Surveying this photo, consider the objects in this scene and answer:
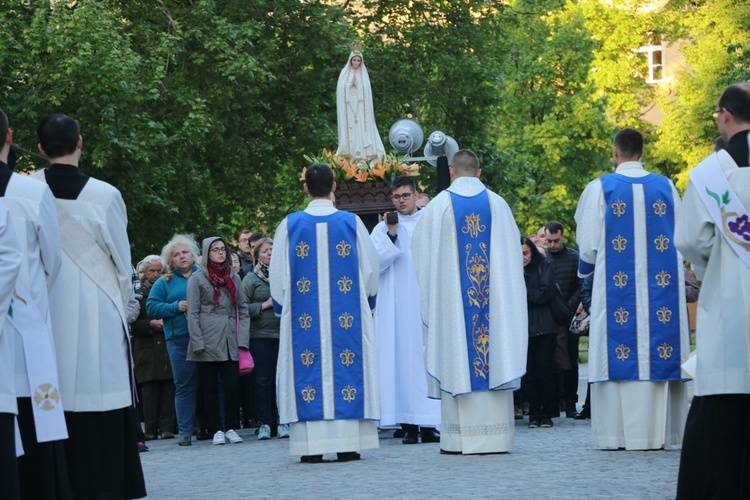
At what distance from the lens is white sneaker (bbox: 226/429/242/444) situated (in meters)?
14.0

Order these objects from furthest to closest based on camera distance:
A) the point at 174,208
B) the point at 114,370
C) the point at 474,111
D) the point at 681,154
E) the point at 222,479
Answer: the point at 681,154 < the point at 474,111 < the point at 174,208 < the point at 222,479 < the point at 114,370

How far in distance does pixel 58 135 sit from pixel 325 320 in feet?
12.9

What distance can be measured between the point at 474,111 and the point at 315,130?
4166 millimetres

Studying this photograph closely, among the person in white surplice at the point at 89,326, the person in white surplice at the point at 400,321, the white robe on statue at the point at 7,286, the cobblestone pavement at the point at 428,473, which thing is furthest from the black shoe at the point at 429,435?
the white robe on statue at the point at 7,286

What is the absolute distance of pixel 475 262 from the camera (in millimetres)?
11648

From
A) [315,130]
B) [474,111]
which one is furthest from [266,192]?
[474,111]

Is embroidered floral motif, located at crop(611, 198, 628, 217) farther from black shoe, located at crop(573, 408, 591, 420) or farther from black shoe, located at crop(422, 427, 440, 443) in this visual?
black shoe, located at crop(573, 408, 591, 420)

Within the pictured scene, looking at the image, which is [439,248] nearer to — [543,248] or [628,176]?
[628,176]

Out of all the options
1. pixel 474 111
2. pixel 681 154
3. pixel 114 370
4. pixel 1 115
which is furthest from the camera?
pixel 681 154

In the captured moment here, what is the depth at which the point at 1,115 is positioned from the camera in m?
7.07

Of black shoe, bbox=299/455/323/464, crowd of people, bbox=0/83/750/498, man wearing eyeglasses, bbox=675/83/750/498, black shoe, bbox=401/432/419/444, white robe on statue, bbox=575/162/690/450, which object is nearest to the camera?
man wearing eyeglasses, bbox=675/83/750/498

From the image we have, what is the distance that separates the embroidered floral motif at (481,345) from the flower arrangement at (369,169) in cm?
416

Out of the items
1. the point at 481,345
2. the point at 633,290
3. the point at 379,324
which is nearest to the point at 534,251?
the point at 379,324

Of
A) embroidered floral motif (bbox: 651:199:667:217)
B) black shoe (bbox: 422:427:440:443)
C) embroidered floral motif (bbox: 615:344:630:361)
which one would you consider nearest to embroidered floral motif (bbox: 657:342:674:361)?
embroidered floral motif (bbox: 615:344:630:361)
